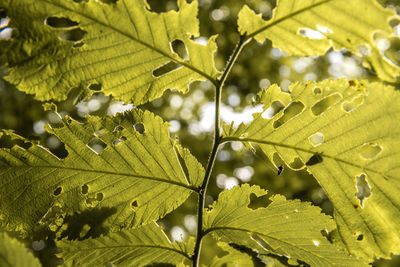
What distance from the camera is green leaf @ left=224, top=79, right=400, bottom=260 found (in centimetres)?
112

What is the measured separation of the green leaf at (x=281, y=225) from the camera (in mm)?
1251

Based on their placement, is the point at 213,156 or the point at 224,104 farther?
the point at 224,104

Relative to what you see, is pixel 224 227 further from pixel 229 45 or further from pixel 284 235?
pixel 229 45

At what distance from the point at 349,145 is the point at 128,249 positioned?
0.75 meters

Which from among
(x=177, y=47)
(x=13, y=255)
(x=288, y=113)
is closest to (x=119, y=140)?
(x=288, y=113)

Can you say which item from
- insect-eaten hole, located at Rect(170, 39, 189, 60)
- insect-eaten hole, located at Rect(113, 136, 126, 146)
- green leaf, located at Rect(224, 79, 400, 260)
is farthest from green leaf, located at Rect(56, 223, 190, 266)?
insect-eaten hole, located at Rect(170, 39, 189, 60)

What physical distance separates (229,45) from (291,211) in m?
6.71

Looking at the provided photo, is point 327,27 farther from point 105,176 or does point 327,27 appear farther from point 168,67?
point 105,176

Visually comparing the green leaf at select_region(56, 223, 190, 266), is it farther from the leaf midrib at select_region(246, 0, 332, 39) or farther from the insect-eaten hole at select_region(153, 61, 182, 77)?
the leaf midrib at select_region(246, 0, 332, 39)

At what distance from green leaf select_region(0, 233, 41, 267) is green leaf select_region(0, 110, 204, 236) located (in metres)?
0.55

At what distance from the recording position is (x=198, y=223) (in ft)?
4.07

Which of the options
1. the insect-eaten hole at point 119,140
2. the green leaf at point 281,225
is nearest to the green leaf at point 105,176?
the insect-eaten hole at point 119,140

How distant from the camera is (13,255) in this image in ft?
2.10

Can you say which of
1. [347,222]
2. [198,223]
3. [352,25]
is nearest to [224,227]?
[198,223]
